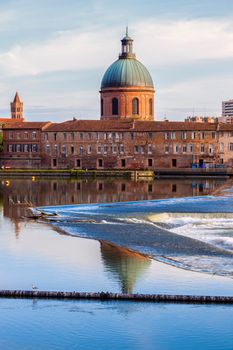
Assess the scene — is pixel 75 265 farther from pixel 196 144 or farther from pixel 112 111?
pixel 112 111

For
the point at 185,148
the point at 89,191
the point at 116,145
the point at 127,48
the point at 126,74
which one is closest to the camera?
the point at 89,191

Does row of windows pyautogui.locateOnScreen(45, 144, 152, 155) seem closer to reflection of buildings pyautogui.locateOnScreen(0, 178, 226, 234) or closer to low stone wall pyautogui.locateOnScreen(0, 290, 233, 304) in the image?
reflection of buildings pyautogui.locateOnScreen(0, 178, 226, 234)

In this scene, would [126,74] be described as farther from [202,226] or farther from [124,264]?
[124,264]

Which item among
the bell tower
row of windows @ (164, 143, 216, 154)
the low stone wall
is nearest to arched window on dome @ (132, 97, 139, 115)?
row of windows @ (164, 143, 216, 154)

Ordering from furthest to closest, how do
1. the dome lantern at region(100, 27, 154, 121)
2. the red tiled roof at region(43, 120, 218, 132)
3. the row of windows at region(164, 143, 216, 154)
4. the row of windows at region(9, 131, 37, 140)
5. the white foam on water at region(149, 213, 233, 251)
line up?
the dome lantern at region(100, 27, 154, 121) → the row of windows at region(9, 131, 37, 140) → the red tiled roof at region(43, 120, 218, 132) → the row of windows at region(164, 143, 216, 154) → the white foam on water at region(149, 213, 233, 251)

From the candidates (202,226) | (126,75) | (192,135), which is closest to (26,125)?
(126,75)

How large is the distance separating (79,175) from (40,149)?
42.7 ft

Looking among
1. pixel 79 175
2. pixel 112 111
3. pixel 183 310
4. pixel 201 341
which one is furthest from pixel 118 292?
pixel 112 111

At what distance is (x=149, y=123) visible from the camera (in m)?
108

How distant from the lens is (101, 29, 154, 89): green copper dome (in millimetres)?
116938

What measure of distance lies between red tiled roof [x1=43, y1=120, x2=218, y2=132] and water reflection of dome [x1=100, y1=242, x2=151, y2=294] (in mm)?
72248

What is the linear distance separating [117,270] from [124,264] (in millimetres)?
1128

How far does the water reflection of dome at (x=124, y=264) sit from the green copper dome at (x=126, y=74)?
84401 mm

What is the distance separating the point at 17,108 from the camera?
547 feet
